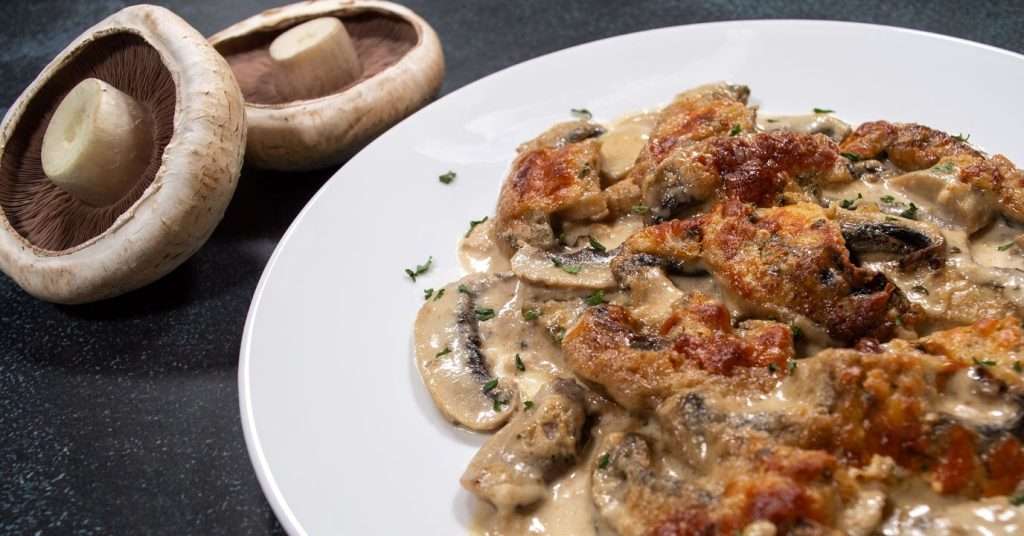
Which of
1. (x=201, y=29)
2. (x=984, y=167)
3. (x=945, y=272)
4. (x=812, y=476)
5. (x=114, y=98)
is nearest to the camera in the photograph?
(x=812, y=476)

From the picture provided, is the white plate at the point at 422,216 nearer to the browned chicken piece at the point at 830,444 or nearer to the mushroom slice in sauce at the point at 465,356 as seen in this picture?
the mushroom slice in sauce at the point at 465,356

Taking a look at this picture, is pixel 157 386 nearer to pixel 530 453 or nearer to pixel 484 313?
pixel 484 313

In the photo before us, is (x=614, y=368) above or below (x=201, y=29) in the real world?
above

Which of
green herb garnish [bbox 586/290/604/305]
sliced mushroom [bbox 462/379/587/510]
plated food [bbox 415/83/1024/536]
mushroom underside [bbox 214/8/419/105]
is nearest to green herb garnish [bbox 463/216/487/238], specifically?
plated food [bbox 415/83/1024/536]

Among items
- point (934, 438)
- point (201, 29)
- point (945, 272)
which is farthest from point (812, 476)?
point (201, 29)

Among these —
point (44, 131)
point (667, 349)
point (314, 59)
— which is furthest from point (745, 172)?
point (44, 131)

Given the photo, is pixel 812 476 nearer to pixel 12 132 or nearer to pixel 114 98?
pixel 114 98

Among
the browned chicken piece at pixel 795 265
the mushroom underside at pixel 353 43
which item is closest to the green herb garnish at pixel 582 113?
→ the mushroom underside at pixel 353 43
